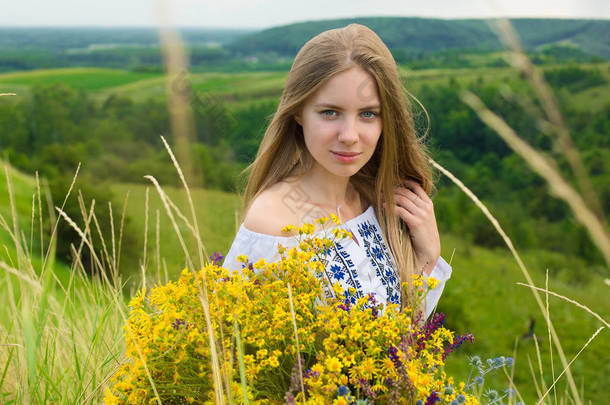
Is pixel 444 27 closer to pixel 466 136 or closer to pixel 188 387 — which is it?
pixel 466 136

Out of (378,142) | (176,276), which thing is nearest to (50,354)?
(176,276)

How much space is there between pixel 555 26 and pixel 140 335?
61.6 meters

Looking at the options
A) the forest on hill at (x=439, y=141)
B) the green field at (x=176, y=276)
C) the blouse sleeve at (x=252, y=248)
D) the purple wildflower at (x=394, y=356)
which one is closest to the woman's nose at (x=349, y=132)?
the blouse sleeve at (x=252, y=248)

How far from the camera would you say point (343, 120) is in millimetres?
2240

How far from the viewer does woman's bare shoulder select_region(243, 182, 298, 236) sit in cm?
223

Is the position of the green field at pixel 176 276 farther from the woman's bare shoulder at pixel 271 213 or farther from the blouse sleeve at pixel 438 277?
the blouse sleeve at pixel 438 277

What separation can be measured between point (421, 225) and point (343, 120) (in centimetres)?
75

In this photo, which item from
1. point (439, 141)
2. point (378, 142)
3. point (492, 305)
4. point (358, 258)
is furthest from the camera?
point (439, 141)

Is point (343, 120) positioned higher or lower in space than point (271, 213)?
higher

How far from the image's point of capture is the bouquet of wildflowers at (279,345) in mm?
1338

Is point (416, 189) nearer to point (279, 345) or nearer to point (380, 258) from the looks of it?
point (380, 258)

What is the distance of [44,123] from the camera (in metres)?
37.8

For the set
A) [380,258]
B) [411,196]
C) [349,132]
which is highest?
[349,132]

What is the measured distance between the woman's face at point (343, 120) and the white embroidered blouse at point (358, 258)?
0.34m
